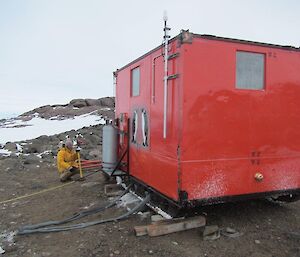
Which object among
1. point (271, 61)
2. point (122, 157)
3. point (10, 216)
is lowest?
point (10, 216)

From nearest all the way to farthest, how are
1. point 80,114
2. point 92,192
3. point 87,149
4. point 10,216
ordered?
point 10,216 → point 92,192 → point 87,149 → point 80,114

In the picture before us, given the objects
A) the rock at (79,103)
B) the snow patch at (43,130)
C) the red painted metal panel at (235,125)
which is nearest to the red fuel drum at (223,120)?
the red painted metal panel at (235,125)

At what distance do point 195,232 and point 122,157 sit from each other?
262 centimetres

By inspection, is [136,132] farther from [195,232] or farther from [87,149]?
[87,149]

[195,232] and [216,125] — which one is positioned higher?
[216,125]

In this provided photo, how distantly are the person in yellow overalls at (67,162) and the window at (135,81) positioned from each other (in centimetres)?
329

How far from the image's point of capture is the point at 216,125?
5.13 metres

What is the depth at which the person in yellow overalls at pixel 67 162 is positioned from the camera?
9188mm

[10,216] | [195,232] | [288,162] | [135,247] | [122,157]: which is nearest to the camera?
[135,247]

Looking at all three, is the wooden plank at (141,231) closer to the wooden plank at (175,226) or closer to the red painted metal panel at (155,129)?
the wooden plank at (175,226)

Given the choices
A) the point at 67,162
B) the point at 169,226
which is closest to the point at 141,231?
the point at 169,226

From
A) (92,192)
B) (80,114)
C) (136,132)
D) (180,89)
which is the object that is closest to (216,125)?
(180,89)

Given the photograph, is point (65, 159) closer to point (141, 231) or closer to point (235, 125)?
point (141, 231)

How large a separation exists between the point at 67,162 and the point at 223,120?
5.55 meters
